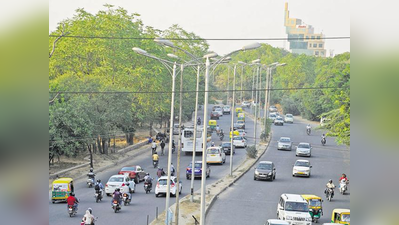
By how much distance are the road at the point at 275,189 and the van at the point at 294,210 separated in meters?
1.98

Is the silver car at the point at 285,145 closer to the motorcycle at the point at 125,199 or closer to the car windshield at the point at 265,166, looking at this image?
the car windshield at the point at 265,166

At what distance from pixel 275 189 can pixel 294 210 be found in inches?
493

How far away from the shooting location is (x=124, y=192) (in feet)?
111

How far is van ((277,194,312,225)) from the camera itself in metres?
27.6

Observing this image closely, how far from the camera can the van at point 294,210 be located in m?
27.6

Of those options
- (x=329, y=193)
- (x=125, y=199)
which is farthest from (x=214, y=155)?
(x=125, y=199)

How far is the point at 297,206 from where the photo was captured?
93.8ft

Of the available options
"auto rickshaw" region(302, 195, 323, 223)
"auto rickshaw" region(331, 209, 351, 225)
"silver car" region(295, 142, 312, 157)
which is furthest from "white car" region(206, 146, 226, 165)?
"auto rickshaw" region(331, 209, 351, 225)

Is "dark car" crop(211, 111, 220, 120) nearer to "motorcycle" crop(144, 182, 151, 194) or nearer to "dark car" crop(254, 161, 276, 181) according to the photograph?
"dark car" crop(254, 161, 276, 181)

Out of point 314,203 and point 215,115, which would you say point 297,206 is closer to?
point 314,203

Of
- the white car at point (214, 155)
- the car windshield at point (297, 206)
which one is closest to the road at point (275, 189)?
the car windshield at point (297, 206)

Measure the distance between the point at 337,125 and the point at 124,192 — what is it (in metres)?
17.3
